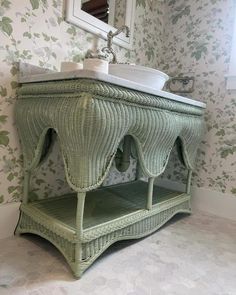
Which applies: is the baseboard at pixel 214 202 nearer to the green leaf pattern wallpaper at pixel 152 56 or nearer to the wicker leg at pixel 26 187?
the green leaf pattern wallpaper at pixel 152 56

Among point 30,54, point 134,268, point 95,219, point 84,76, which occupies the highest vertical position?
point 30,54

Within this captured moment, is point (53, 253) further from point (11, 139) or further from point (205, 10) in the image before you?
point (205, 10)

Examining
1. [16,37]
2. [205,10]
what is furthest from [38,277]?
[205,10]

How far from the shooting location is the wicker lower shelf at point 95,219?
3.13 feet

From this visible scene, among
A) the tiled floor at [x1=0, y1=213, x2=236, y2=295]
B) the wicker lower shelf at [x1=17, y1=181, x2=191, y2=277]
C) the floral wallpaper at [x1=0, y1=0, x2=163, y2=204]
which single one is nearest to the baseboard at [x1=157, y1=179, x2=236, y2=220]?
the wicker lower shelf at [x1=17, y1=181, x2=191, y2=277]

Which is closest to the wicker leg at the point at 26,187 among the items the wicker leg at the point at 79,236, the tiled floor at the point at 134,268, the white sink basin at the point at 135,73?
the tiled floor at the point at 134,268

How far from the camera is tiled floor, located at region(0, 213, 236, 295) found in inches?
33.9

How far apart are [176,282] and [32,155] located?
0.75 metres

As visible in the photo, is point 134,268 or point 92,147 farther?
point 134,268

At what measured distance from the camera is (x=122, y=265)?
1.00 metres

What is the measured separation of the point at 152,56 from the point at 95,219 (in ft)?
4.24

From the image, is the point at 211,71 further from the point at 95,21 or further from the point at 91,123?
the point at 91,123

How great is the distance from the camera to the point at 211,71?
1.73 m

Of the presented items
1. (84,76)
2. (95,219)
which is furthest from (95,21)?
(95,219)
